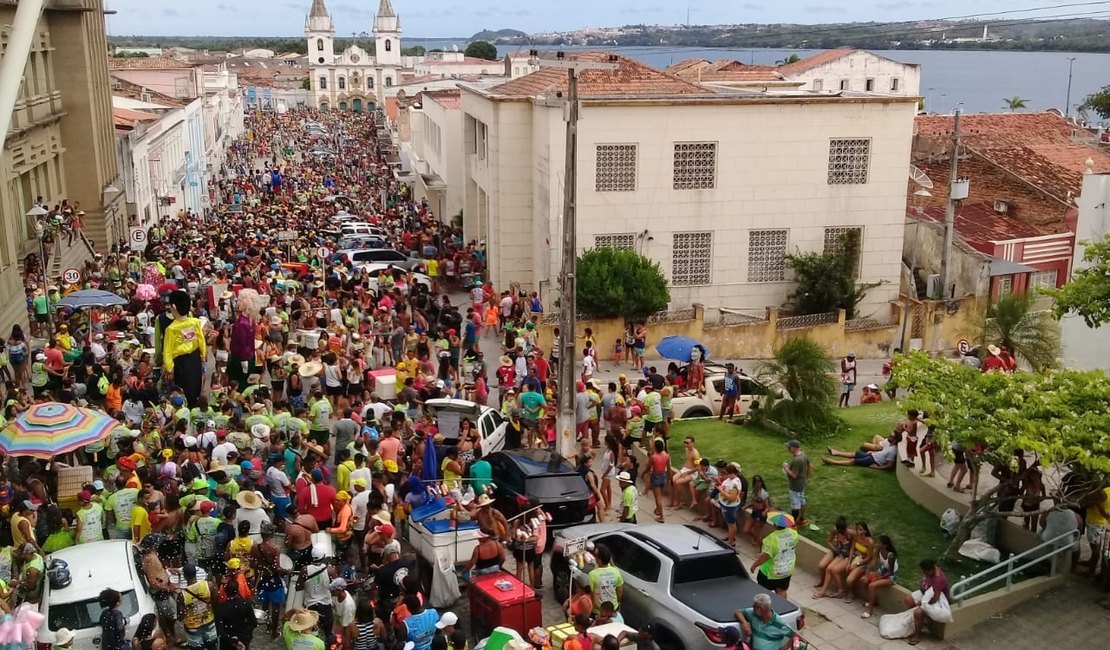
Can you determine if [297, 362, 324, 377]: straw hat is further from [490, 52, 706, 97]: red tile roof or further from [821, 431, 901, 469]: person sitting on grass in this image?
[490, 52, 706, 97]: red tile roof

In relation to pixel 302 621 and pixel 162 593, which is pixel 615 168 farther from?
pixel 302 621

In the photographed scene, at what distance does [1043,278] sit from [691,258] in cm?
1205

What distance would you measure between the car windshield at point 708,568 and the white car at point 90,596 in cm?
553

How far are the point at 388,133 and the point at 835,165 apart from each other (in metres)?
54.2

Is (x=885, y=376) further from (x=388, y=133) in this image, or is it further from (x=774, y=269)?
(x=388, y=133)

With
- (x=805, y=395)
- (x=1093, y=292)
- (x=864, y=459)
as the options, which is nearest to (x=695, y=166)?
(x=805, y=395)

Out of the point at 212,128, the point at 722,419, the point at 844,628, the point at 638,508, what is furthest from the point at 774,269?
A: the point at 212,128

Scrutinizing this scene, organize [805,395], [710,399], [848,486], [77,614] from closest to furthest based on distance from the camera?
1. [77,614]
2. [848,486]
3. [805,395]
4. [710,399]

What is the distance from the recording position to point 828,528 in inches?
585

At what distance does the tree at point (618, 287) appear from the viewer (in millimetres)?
25891

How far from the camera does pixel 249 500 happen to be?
484 inches

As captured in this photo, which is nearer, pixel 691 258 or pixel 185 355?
pixel 185 355

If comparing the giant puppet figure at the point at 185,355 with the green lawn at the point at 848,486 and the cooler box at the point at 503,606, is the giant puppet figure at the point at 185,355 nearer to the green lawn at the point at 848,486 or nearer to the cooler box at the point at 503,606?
the green lawn at the point at 848,486

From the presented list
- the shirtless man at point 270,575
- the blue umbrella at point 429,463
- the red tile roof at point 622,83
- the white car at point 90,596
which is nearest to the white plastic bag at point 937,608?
the blue umbrella at point 429,463
